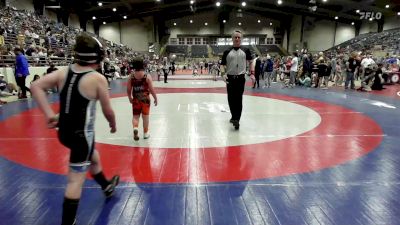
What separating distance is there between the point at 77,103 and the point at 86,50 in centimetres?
39

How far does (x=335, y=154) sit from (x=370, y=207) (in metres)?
1.64

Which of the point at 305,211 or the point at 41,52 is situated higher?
the point at 41,52

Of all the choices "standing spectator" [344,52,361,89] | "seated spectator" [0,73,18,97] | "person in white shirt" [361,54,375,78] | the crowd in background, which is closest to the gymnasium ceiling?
the crowd in background

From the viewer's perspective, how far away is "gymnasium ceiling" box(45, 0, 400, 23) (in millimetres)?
34669

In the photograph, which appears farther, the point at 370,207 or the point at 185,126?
the point at 185,126

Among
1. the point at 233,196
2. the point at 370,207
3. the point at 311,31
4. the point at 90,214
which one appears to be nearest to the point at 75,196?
the point at 90,214

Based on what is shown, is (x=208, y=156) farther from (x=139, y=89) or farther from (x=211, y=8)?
(x=211, y=8)

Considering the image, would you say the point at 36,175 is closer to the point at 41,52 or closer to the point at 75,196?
the point at 75,196

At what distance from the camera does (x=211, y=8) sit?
49.2 m

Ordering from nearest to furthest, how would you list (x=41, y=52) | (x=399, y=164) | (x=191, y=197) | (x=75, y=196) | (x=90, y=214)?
(x=75, y=196), (x=90, y=214), (x=191, y=197), (x=399, y=164), (x=41, y=52)

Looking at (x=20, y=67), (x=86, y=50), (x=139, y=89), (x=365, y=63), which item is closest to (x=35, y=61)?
(x=20, y=67)

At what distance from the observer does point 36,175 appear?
3.54 m

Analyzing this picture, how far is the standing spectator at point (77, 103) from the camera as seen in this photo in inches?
86.6

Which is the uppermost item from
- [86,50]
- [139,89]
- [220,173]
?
[86,50]
